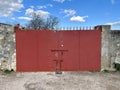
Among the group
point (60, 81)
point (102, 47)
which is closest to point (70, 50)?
point (102, 47)

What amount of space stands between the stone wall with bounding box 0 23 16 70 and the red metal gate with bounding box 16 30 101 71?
0.24 metres

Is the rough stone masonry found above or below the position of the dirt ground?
above

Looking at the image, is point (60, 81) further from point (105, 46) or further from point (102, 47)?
point (105, 46)

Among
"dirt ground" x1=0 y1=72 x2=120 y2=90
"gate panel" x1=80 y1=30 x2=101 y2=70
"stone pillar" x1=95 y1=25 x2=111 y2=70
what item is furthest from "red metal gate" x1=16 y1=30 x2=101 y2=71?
"dirt ground" x1=0 y1=72 x2=120 y2=90

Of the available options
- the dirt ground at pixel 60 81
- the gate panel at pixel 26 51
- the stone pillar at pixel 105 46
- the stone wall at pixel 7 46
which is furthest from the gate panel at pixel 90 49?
the stone wall at pixel 7 46

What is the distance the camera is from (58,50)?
32.8 ft

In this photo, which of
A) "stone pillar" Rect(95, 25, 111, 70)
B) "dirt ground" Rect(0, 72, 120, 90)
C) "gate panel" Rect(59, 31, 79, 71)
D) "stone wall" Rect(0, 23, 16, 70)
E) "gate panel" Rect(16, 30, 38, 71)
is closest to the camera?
"dirt ground" Rect(0, 72, 120, 90)

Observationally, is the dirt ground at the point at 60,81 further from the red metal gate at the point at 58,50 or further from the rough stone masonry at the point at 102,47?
the rough stone masonry at the point at 102,47

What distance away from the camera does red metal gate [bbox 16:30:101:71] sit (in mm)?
9898

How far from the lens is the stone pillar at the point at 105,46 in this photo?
10.1m

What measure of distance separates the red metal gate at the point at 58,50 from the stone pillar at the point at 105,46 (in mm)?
206

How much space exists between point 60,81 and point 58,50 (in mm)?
2325

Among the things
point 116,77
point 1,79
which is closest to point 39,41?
point 1,79

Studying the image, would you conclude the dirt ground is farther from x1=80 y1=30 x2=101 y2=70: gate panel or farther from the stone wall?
the stone wall
